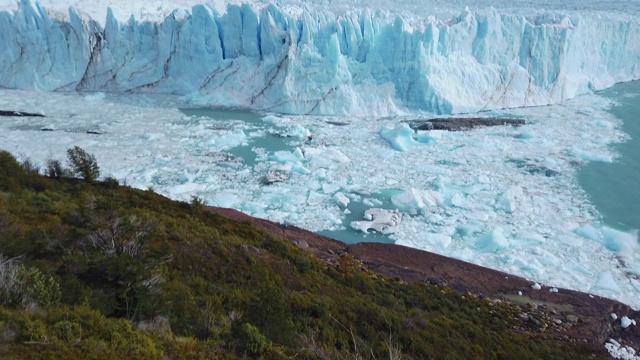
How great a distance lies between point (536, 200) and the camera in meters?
11.1

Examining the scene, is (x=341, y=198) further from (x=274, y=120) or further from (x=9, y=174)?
(x=274, y=120)

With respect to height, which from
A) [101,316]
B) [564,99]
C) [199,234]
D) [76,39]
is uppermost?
[76,39]

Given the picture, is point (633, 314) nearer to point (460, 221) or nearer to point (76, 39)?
point (460, 221)

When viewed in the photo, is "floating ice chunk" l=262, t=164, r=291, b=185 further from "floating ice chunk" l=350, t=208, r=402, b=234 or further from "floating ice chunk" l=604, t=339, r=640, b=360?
"floating ice chunk" l=604, t=339, r=640, b=360

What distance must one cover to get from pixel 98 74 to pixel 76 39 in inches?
69.2

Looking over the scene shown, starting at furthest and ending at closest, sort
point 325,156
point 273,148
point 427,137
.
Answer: point 427,137
point 273,148
point 325,156

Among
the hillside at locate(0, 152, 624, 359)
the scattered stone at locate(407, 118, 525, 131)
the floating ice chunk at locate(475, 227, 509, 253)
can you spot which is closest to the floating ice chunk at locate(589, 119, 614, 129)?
the scattered stone at locate(407, 118, 525, 131)

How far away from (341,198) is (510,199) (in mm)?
3998

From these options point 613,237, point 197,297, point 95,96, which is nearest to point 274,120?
point 95,96

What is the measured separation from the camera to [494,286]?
315 inches

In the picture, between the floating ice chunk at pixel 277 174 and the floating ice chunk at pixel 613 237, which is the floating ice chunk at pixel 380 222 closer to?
the floating ice chunk at pixel 277 174

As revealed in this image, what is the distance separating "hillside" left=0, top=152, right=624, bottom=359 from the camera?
10.8 ft

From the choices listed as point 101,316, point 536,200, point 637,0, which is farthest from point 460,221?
point 637,0

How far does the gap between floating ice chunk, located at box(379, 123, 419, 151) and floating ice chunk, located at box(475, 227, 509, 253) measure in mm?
5937
